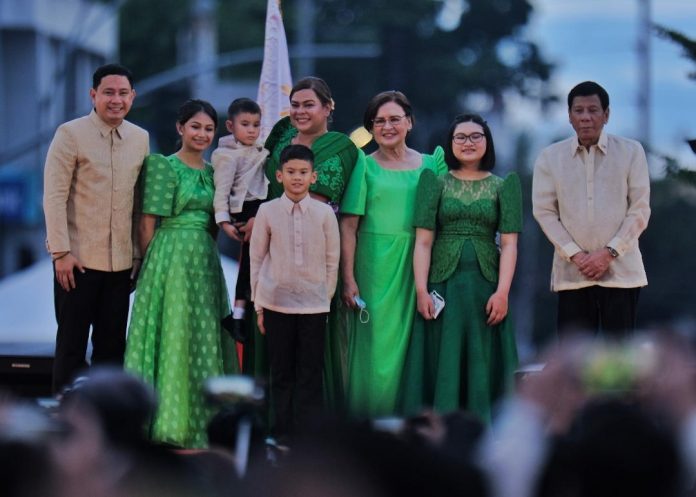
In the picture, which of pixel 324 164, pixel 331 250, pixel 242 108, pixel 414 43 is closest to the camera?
pixel 331 250

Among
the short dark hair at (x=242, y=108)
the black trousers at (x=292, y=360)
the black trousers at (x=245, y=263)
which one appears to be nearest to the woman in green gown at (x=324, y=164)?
the black trousers at (x=245, y=263)

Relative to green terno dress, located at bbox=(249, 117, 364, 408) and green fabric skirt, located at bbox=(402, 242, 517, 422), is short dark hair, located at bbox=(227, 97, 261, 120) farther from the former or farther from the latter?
green fabric skirt, located at bbox=(402, 242, 517, 422)

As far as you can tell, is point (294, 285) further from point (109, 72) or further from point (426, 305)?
point (109, 72)

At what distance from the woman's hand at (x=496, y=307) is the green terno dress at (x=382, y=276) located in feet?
1.48

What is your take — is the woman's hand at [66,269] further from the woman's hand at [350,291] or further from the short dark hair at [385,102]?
the short dark hair at [385,102]

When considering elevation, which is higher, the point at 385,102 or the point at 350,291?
the point at 385,102

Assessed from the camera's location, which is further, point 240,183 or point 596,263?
point 240,183

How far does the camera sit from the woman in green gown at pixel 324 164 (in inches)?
362

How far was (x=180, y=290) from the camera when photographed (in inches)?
366

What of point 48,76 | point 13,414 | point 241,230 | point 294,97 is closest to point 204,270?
point 241,230

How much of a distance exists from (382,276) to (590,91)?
4.84 feet

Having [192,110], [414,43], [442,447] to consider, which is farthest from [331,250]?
[414,43]

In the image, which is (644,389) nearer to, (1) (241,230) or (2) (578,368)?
(2) (578,368)

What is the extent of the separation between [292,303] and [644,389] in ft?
10.7
